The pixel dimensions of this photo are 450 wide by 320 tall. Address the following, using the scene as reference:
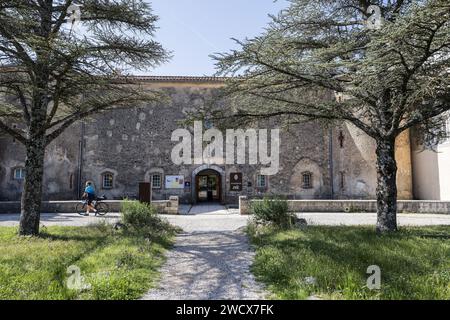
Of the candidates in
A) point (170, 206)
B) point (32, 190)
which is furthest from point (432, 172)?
point (32, 190)

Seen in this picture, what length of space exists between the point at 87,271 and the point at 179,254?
222cm

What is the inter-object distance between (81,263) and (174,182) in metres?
14.3

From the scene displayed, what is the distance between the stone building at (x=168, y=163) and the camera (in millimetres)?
19781

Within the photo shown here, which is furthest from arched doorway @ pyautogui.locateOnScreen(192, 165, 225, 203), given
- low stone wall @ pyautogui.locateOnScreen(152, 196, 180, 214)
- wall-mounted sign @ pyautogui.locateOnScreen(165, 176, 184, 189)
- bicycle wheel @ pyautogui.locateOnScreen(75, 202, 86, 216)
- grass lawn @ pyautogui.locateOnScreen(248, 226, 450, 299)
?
grass lawn @ pyautogui.locateOnScreen(248, 226, 450, 299)

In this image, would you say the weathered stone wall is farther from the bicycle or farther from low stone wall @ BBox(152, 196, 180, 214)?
low stone wall @ BBox(152, 196, 180, 214)

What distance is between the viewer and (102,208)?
50.0 ft

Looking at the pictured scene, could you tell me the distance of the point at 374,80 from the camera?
6.53 metres

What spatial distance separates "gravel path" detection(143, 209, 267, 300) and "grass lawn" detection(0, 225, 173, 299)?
12.2 inches

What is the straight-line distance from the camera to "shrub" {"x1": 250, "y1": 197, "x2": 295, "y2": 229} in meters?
9.92

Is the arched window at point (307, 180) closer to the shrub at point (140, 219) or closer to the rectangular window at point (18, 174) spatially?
the shrub at point (140, 219)

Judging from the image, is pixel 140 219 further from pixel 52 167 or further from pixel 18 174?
pixel 18 174

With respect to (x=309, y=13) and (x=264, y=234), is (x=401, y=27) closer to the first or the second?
(x=309, y=13)

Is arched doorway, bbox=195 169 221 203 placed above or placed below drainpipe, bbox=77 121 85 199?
below
